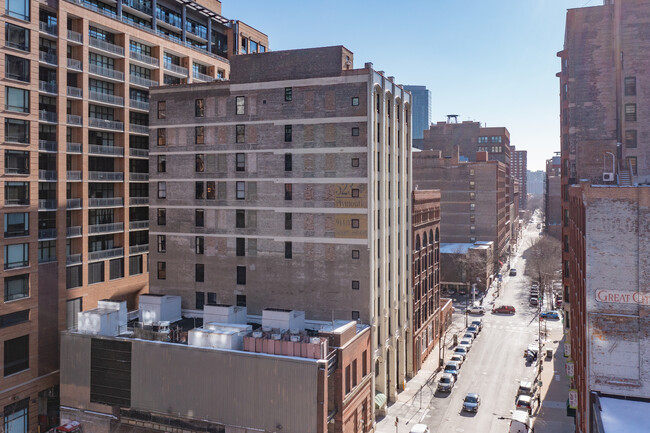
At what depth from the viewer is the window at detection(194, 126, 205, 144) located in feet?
178

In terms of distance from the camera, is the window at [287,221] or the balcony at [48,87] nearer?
the balcony at [48,87]

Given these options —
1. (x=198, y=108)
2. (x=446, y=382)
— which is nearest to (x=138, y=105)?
Answer: (x=198, y=108)

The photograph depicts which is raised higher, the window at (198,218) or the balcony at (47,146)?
the balcony at (47,146)

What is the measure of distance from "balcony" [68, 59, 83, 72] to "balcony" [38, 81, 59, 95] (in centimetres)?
285

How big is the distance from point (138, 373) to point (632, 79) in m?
54.9

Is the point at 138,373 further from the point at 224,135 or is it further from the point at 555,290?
the point at 555,290

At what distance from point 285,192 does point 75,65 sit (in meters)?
25.3

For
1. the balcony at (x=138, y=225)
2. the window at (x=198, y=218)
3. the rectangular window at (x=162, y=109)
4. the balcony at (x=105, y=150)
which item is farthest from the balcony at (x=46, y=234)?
the rectangular window at (x=162, y=109)

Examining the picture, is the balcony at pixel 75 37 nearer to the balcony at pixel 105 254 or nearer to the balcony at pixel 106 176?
the balcony at pixel 106 176

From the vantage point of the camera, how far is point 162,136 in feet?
184

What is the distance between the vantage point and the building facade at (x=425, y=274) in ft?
208

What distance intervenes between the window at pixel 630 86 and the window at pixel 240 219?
41.0m

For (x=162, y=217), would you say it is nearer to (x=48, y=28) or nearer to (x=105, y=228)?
(x=105, y=228)

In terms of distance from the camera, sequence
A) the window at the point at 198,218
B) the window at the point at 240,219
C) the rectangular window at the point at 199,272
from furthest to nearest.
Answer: the window at the point at 198,218 → the rectangular window at the point at 199,272 → the window at the point at 240,219
